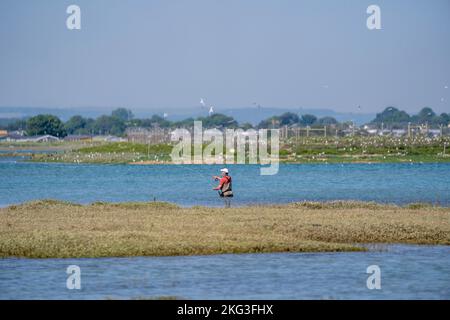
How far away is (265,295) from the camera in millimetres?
20203

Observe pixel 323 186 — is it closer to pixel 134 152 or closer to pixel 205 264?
pixel 205 264

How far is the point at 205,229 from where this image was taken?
27.9 metres

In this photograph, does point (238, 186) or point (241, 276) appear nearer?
point (241, 276)

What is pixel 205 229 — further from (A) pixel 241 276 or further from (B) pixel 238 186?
(B) pixel 238 186

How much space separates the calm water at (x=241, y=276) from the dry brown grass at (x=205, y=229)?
586mm

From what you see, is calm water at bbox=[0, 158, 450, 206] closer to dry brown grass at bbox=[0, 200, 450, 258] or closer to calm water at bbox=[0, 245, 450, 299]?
dry brown grass at bbox=[0, 200, 450, 258]

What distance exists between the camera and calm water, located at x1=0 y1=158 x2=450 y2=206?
149ft

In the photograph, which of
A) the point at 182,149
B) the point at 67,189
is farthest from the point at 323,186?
the point at 182,149

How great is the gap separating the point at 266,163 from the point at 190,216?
65830mm

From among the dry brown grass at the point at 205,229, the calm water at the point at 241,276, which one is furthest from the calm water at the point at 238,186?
the calm water at the point at 241,276

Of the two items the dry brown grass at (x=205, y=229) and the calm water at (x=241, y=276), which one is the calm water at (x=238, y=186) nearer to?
the dry brown grass at (x=205, y=229)

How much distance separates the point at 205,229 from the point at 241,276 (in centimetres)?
597

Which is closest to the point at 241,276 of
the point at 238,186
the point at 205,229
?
the point at 205,229

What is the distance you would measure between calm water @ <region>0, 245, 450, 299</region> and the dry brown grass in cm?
59
